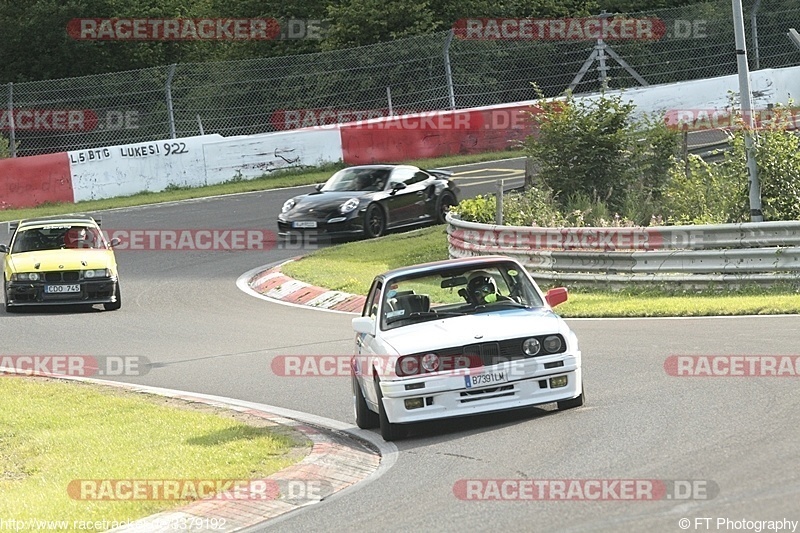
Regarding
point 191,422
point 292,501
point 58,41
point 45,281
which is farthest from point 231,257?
point 58,41

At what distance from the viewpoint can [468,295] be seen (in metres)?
11.4

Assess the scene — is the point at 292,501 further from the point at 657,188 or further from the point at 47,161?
the point at 47,161

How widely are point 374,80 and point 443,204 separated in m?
8.31

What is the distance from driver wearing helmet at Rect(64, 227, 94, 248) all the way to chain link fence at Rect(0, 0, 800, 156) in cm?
1085

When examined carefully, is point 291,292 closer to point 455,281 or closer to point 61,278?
point 61,278

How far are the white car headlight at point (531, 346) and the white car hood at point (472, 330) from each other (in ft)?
0.18

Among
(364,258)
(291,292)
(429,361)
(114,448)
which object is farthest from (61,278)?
(429,361)

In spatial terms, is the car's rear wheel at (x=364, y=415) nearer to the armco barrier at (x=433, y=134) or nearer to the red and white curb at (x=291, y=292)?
the red and white curb at (x=291, y=292)

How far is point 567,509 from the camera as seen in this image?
749 centimetres

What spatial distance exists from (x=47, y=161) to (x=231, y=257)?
27.8ft

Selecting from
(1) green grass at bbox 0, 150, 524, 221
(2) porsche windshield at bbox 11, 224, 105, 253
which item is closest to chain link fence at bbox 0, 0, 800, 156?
(1) green grass at bbox 0, 150, 524, 221

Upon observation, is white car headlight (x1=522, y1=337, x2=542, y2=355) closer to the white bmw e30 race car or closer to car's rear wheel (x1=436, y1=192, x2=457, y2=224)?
the white bmw e30 race car

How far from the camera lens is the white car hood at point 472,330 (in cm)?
1041

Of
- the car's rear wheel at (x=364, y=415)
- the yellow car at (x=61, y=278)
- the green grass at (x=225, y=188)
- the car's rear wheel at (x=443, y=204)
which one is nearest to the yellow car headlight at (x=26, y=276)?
the yellow car at (x=61, y=278)
